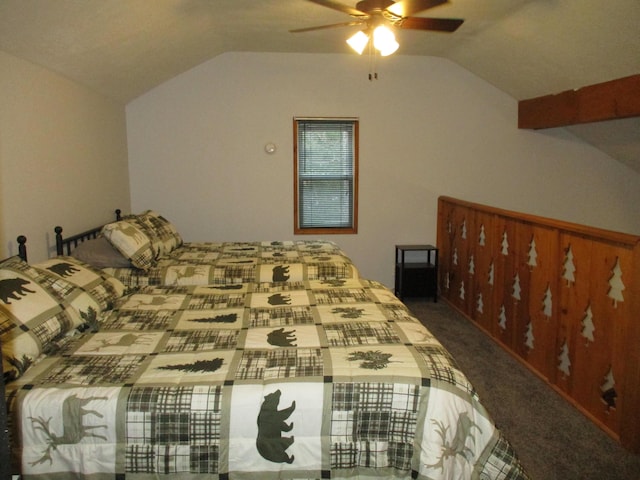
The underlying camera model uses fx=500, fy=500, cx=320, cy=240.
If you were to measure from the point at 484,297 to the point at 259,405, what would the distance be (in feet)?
9.54

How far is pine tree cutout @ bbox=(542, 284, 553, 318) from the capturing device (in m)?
3.16

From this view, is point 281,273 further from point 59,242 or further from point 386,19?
point 386,19

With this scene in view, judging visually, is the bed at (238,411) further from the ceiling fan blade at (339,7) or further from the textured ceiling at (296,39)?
the ceiling fan blade at (339,7)

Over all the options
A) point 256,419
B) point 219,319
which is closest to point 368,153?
point 219,319

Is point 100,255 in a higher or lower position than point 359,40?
lower

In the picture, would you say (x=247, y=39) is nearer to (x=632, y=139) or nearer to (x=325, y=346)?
(x=325, y=346)

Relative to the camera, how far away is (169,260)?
3.74 meters

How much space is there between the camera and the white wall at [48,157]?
2.74m

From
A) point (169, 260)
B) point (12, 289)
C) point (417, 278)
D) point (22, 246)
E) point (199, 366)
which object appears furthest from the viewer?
point (417, 278)

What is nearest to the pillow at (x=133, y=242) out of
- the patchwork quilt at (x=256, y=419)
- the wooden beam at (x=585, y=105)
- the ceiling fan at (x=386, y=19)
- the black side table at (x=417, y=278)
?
the patchwork quilt at (x=256, y=419)

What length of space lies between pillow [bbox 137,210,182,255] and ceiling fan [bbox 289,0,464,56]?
1875mm

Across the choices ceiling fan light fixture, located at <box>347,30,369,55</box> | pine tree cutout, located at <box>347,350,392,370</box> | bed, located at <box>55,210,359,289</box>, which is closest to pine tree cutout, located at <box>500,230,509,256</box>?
bed, located at <box>55,210,359,289</box>

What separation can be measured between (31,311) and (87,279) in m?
0.57

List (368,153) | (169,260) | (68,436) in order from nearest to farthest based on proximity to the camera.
Result: 1. (68,436)
2. (169,260)
3. (368,153)
